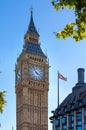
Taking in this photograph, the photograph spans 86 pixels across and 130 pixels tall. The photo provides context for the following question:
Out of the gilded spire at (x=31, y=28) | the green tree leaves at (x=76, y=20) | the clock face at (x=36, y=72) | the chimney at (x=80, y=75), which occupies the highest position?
the gilded spire at (x=31, y=28)

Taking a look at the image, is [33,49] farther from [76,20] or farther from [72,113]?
[76,20]

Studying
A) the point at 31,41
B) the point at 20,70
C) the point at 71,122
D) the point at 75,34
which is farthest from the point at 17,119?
the point at 75,34

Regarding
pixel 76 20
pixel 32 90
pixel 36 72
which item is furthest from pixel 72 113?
pixel 76 20

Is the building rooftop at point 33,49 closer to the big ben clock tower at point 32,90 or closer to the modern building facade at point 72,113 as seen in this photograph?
the big ben clock tower at point 32,90

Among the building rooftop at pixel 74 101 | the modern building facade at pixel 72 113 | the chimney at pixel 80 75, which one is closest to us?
the modern building facade at pixel 72 113

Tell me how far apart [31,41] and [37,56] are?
38.7ft

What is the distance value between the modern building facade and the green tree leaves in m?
103

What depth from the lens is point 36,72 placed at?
169875mm

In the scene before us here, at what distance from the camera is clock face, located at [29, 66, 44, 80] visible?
168625mm

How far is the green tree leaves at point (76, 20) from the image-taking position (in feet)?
49.9

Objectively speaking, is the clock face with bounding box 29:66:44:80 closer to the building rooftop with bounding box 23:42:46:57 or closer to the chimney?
the building rooftop with bounding box 23:42:46:57

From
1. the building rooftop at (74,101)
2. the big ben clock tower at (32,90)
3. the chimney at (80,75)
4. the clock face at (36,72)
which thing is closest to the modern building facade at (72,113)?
the building rooftop at (74,101)

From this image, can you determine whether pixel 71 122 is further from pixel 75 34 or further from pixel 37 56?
pixel 75 34

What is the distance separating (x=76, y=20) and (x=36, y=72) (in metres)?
154
